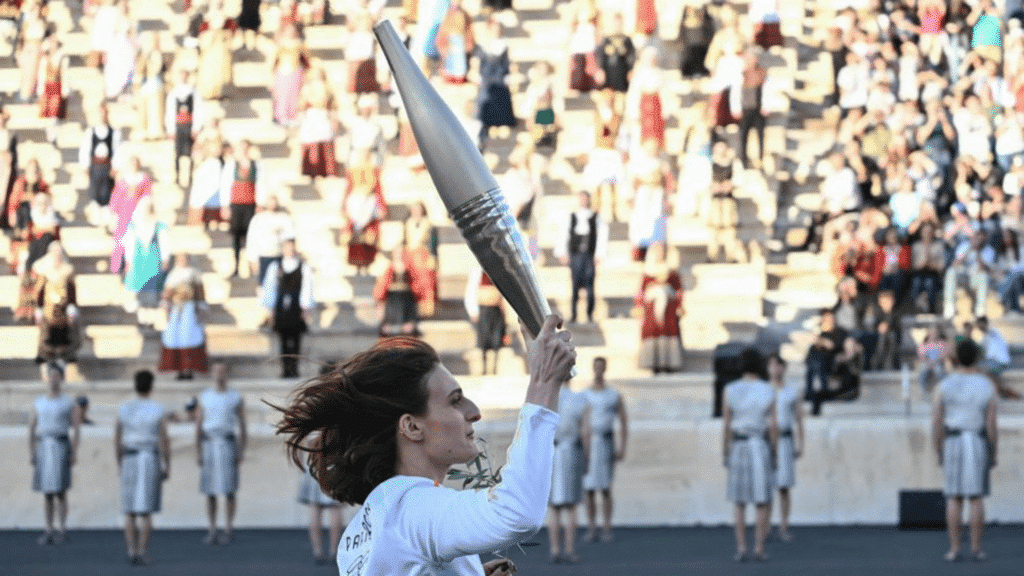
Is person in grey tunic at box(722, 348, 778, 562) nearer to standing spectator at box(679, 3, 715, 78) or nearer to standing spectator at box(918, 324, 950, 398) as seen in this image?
standing spectator at box(918, 324, 950, 398)

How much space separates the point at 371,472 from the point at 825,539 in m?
13.2

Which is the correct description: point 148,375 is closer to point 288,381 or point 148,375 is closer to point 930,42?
point 288,381

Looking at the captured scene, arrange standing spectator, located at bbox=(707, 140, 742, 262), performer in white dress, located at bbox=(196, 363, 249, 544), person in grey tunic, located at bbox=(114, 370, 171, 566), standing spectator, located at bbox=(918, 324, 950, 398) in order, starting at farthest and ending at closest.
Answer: standing spectator, located at bbox=(707, 140, 742, 262), standing spectator, located at bbox=(918, 324, 950, 398), performer in white dress, located at bbox=(196, 363, 249, 544), person in grey tunic, located at bbox=(114, 370, 171, 566)

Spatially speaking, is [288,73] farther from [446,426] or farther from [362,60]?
[446,426]

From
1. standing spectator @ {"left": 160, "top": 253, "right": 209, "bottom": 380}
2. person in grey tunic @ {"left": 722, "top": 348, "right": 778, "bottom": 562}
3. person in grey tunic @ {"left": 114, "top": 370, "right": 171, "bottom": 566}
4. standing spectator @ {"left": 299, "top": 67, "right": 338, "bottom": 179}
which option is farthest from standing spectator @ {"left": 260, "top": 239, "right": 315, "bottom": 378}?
person in grey tunic @ {"left": 722, "top": 348, "right": 778, "bottom": 562}

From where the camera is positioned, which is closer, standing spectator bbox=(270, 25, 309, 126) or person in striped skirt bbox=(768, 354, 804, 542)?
person in striped skirt bbox=(768, 354, 804, 542)

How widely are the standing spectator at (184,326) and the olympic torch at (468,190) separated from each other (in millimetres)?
16072

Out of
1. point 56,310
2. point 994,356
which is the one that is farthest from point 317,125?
point 994,356

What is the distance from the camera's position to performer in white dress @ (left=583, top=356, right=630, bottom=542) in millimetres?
16000

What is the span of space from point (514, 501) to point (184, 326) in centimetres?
1647

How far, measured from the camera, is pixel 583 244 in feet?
62.6

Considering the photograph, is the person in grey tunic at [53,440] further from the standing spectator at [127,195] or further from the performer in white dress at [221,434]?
the standing spectator at [127,195]

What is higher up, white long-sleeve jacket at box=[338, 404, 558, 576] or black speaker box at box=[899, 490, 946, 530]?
white long-sleeve jacket at box=[338, 404, 558, 576]

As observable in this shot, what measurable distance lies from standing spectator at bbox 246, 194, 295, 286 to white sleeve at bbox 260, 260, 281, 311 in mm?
164
